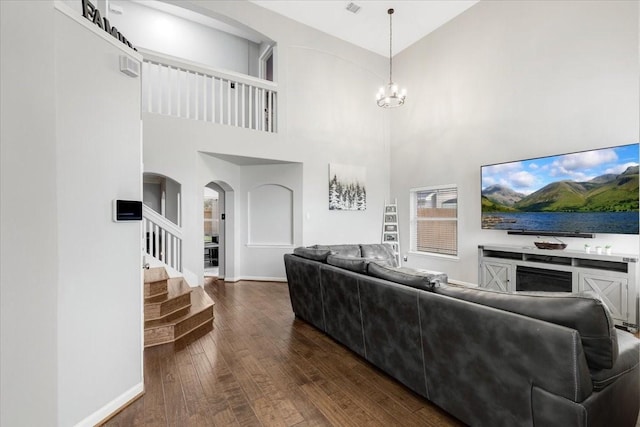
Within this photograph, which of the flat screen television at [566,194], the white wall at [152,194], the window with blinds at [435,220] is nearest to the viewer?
the flat screen television at [566,194]

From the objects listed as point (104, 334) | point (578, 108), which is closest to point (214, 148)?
point (104, 334)

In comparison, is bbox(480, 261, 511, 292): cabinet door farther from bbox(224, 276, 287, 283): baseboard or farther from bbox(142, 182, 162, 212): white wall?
bbox(142, 182, 162, 212): white wall

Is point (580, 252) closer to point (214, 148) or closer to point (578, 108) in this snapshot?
point (578, 108)

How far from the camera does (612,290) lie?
339 centimetres

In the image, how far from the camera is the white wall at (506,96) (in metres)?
3.77

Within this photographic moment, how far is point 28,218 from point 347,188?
558 centimetres

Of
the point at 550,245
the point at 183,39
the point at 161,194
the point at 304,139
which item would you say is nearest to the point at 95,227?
the point at 304,139

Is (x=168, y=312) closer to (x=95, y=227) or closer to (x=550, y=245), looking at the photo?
(x=95, y=227)

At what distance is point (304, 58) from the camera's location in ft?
20.1

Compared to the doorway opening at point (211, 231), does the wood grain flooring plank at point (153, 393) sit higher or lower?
lower

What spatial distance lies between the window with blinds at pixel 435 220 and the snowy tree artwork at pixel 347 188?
1148mm

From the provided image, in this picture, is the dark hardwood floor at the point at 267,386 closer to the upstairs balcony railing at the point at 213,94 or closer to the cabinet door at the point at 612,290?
the cabinet door at the point at 612,290

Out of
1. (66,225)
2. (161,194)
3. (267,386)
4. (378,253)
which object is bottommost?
(267,386)

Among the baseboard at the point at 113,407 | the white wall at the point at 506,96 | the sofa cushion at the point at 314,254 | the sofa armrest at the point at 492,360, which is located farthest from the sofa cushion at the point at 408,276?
the white wall at the point at 506,96
